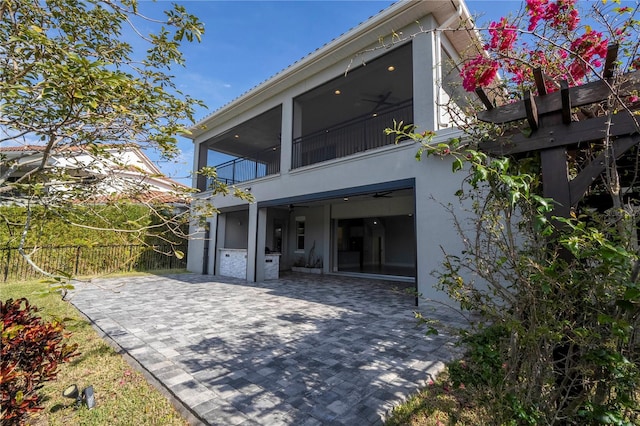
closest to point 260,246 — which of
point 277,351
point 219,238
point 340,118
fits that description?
point 219,238

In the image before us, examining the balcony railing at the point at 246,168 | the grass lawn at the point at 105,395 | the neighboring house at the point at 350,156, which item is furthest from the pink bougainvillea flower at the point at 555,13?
the balcony railing at the point at 246,168

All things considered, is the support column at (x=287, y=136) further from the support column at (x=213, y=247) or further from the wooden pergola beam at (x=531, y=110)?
the wooden pergola beam at (x=531, y=110)

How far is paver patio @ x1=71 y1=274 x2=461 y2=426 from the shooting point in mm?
2766

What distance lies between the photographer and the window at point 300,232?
15195 millimetres

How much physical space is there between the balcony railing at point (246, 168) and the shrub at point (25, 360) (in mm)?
9231

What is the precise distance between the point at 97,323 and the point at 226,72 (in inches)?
237

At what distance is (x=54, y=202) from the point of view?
2.67 meters

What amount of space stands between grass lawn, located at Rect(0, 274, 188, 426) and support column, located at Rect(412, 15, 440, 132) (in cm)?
686

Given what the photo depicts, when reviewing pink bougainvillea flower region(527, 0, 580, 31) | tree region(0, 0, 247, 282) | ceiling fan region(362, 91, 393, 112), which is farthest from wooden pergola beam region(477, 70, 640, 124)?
ceiling fan region(362, 91, 393, 112)

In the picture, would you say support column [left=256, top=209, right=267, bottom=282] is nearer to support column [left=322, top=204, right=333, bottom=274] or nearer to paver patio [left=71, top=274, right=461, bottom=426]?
paver patio [left=71, top=274, right=461, bottom=426]

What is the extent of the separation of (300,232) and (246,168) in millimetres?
4556

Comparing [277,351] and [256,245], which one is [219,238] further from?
[277,351]

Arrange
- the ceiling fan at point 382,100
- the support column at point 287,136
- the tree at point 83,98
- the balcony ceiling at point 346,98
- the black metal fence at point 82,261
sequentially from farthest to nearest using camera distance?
the black metal fence at point 82,261, the ceiling fan at point 382,100, the support column at point 287,136, the balcony ceiling at point 346,98, the tree at point 83,98

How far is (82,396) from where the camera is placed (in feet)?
9.87
